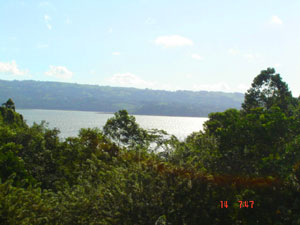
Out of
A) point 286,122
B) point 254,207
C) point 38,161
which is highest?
point 286,122

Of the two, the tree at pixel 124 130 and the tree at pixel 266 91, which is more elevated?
the tree at pixel 266 91

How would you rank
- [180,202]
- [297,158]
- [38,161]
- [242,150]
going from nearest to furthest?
1. [180,202]
2. [297,158]
3. [242,150]
4. [38,161]

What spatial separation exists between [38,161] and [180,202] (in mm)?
25005

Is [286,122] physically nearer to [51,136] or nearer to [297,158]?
[297,158]

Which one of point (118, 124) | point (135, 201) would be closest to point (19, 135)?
point (118, 124)

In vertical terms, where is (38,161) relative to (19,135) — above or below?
below

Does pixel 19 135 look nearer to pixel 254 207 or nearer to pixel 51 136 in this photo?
pixel 51 136

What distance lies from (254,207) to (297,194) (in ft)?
9.14

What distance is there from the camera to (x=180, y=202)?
1673 centimetres

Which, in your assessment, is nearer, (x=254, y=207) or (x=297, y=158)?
(x=254, y=207)

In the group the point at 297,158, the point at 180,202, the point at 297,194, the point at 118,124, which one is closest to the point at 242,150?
the point at 297,158

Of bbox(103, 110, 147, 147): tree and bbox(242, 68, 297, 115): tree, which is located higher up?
bbox(242, 68, 297, 115): tree

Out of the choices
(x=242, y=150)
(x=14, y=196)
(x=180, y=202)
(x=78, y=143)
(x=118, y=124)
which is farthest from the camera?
(x=118, y=124)

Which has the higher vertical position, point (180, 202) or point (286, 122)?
point (286, 122)
